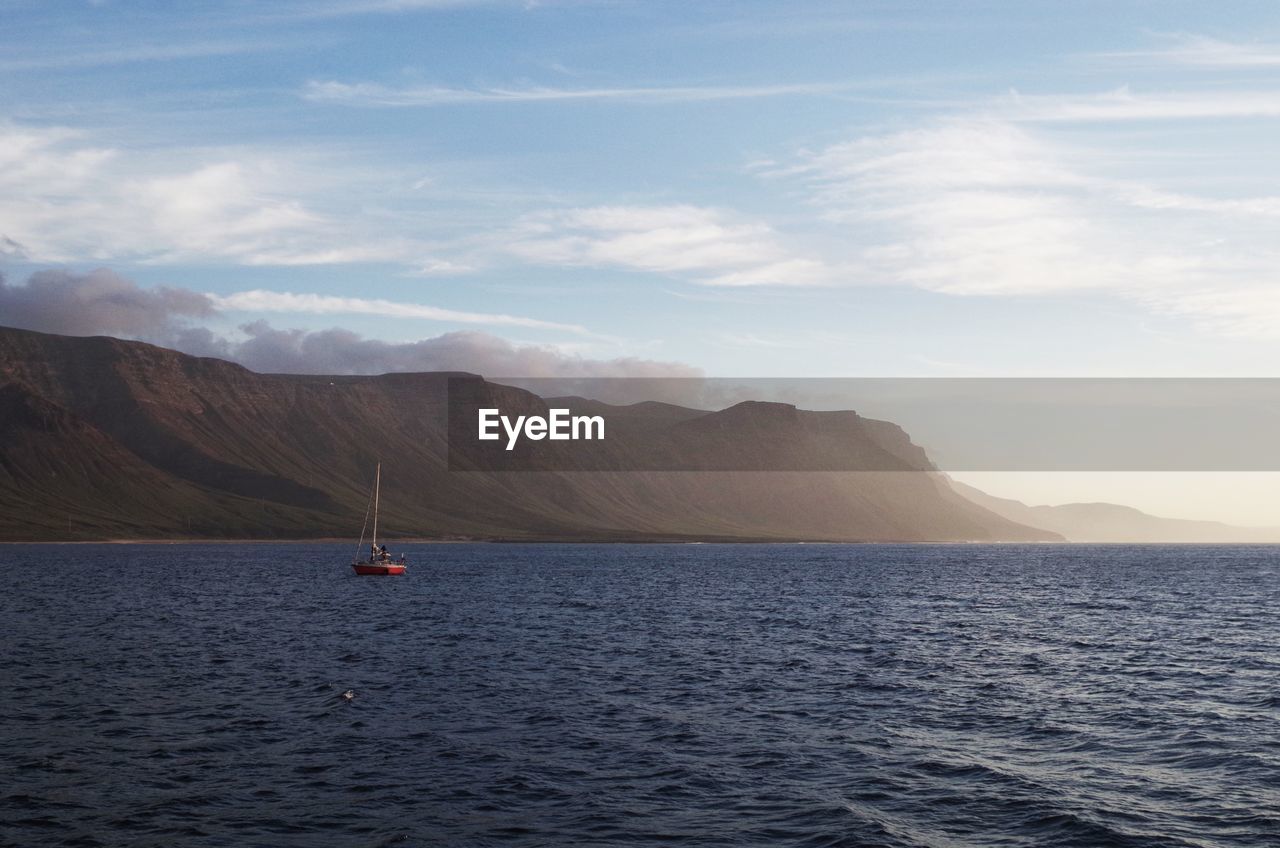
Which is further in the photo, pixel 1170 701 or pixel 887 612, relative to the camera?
pixel 887 612

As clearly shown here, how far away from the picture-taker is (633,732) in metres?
43.2

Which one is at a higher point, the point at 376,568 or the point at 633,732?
the point at 633,732

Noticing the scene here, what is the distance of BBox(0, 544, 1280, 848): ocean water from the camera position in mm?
30734

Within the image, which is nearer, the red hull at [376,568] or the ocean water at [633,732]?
the ocean water at [633,732]

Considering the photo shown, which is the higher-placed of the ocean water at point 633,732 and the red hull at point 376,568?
the ocean water at point 633,732

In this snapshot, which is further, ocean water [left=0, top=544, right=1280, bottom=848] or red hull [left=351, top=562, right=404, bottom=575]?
red hull [left=351, top=562, right=404, bottom=575]

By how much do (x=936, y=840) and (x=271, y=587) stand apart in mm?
123914

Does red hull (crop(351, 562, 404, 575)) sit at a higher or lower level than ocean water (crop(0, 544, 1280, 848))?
lower

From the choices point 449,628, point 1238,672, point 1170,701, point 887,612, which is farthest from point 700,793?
point 887,612

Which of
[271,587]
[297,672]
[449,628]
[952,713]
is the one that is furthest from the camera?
[271,587]

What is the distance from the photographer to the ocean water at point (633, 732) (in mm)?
30734

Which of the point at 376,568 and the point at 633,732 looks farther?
the point at 376,568

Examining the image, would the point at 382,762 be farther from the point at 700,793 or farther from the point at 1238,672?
the point at 1238,672

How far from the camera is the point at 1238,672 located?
63.1 m
